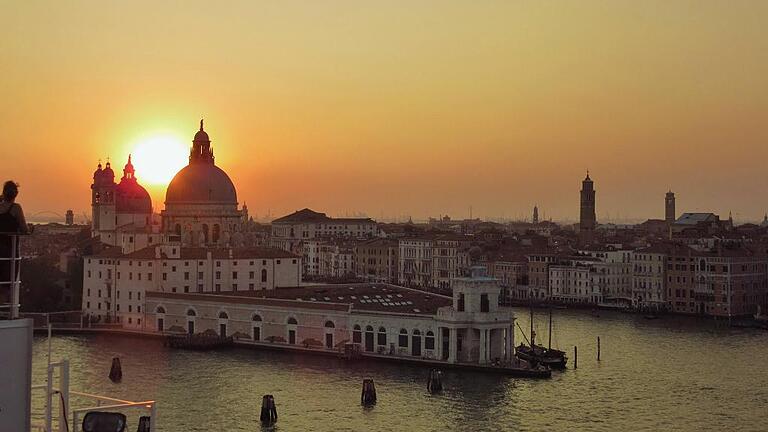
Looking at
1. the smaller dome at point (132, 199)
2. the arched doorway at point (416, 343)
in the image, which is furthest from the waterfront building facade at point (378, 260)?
the arched doorway at point (416, 343)

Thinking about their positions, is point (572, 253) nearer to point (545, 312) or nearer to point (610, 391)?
point (545, 312)

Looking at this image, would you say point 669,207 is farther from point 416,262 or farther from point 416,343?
point 416,343

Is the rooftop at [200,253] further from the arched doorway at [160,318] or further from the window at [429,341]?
the window at [429,341]

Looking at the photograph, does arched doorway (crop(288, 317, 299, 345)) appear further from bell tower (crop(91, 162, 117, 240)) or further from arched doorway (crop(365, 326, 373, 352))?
bell tower (crop(91, 162, 117, 240))

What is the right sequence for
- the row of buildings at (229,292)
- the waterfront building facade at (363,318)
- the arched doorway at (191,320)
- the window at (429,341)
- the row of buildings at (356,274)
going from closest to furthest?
the waterfront building facade at (363,318) < the row of buildings at (229,292) < the window at (429,341) < the row of buildings at (356,274) < the arched doorway at (191,320)

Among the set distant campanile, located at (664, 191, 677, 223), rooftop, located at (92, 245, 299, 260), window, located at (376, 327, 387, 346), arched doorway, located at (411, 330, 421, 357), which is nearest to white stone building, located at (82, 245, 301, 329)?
rooftop, located at (92, 245, 299, 260)

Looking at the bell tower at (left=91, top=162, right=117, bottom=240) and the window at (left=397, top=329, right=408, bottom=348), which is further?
the bell tower at (left=91, top=162, right=117, bottom=240)

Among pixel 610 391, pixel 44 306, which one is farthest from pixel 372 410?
pixel 44 306
